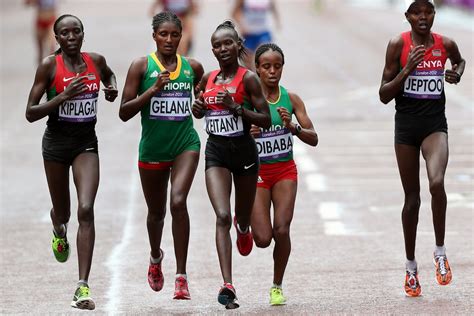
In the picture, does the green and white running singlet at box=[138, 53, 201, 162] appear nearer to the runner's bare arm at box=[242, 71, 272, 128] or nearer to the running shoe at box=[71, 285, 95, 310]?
the runner's bare arm at box=[242, 71, 272, 128]

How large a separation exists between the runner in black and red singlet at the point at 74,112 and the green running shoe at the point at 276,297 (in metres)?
1.38

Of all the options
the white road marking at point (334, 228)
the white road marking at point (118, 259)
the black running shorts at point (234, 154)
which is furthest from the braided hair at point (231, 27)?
the white road marking at point (334, 228)

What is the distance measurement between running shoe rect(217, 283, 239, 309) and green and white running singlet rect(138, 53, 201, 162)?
1.20 meters

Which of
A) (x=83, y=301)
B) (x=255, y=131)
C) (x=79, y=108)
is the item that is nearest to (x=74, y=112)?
(x=79, y=108)

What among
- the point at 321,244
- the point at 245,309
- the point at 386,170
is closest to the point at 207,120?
the point at 245,309

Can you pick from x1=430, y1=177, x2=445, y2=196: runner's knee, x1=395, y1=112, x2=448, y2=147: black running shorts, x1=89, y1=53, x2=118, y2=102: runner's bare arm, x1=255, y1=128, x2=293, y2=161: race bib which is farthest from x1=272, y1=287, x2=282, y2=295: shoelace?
x1=89, y1=53, x2=118, y2=102: runner's bare arm

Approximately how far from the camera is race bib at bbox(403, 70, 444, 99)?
34.9ft

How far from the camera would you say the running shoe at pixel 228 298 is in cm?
993

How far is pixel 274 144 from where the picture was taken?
35.6 feet

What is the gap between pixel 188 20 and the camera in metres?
29.5

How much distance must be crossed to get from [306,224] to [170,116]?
4.98 meters

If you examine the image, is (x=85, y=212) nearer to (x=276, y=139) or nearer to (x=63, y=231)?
(x=63, y=231)

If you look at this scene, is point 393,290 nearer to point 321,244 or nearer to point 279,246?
point 279,246

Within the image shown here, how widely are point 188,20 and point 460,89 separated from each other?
5.76 metres
